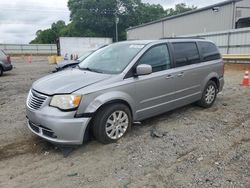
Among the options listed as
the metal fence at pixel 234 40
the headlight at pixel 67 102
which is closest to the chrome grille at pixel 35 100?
the headlight at pixel 67 102

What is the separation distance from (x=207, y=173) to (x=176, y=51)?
269cm

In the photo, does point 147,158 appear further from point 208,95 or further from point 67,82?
point 208,95

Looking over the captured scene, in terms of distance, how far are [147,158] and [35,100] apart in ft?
6.59

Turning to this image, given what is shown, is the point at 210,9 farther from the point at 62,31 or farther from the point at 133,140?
the point at 62,31

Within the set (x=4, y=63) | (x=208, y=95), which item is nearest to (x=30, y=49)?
(x=4, y=63)

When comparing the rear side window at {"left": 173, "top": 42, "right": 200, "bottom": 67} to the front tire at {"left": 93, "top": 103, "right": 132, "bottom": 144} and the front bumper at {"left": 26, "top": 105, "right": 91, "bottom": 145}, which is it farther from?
the front bumper at {"left": 26, "top": 105, "right": 91, "bottom": 145}

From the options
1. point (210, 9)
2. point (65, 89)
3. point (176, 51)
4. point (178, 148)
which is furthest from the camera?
point (210, 9)

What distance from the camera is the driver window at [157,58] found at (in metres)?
4.47

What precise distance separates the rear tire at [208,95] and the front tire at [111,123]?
2.43m

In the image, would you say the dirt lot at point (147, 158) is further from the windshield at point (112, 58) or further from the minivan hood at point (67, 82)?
the windshield at point (112, 58)

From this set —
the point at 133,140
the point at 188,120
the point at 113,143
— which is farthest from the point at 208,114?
the point at 113,143

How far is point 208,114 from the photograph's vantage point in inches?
217

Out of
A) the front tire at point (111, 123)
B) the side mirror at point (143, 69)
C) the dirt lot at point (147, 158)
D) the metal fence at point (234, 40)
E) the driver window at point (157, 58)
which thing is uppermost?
the metal fence at point (234, 40)

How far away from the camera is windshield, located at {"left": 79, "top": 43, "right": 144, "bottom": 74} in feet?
14.1
